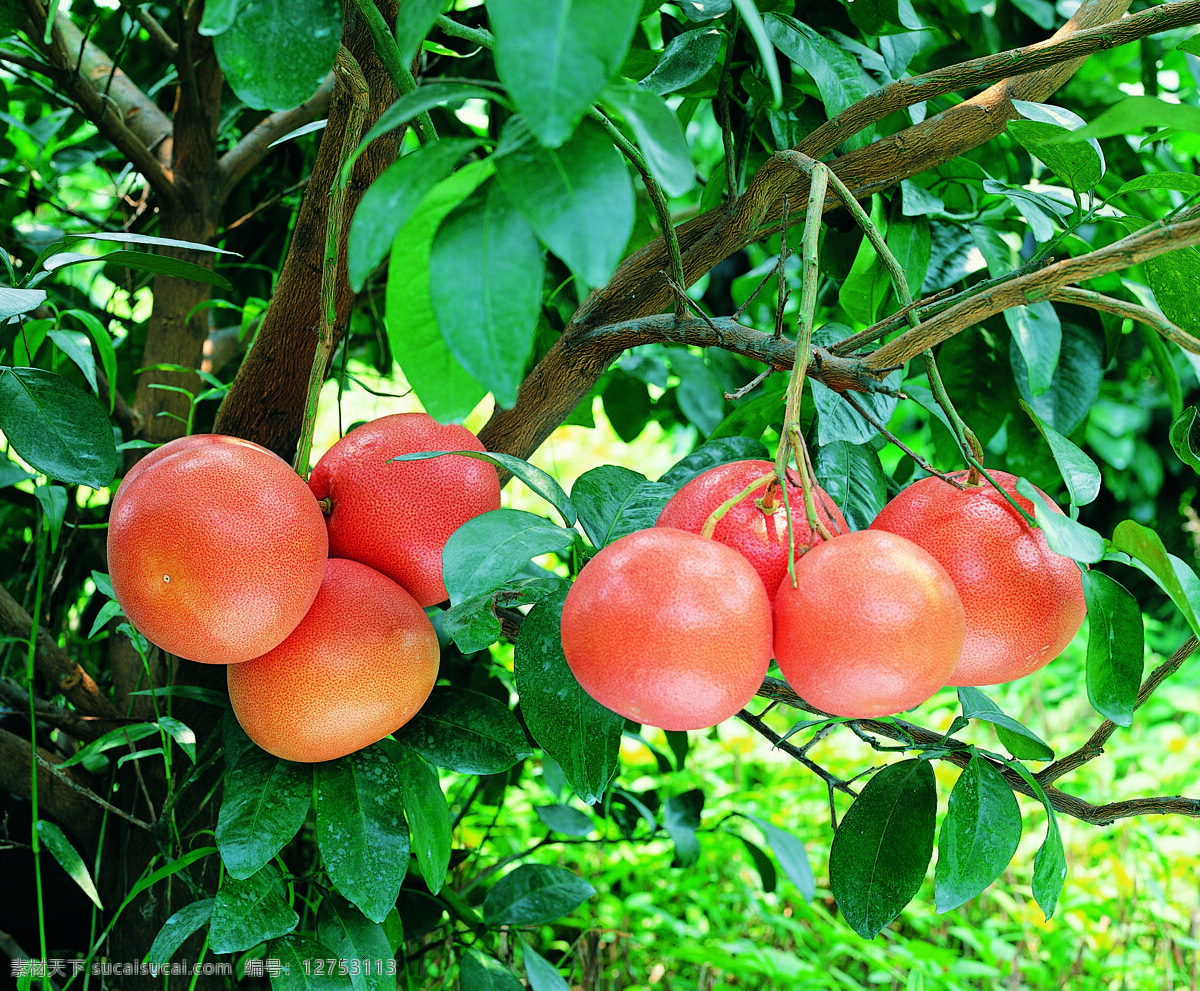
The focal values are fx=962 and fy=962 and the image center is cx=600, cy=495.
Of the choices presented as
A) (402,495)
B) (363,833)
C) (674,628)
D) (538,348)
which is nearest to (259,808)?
(363,833)

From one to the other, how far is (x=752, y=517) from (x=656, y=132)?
108mm

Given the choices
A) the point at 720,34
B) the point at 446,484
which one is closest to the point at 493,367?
the point at 446,484

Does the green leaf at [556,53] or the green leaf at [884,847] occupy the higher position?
the green leaf at [556,53]

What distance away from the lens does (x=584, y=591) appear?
24 centimetres

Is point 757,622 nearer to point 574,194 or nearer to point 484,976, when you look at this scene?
point 574,194

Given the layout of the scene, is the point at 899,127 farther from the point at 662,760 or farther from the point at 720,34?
the point at 662,760

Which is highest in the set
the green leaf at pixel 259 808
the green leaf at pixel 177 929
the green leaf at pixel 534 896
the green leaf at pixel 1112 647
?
the green leaf at pixel 1112 647

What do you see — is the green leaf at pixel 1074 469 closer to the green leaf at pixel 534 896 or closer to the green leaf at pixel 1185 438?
the green leaf at pixel 1185 438

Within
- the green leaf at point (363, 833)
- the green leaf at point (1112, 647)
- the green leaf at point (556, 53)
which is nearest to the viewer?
the green leaf at point (556, 53)

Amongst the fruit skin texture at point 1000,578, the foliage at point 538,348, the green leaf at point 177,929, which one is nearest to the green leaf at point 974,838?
the foliage at point 538,348

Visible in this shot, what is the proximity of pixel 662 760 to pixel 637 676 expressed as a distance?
618mm

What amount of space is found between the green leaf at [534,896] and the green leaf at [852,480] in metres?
0.36

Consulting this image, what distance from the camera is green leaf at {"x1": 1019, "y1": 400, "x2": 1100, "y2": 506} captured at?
0.97 ft

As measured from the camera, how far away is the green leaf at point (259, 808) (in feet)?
1.26
